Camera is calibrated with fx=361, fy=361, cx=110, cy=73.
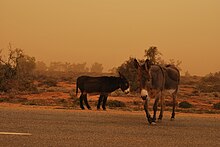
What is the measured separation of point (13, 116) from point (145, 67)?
160 inches

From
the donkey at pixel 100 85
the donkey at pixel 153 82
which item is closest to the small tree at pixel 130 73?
the donkey at pixel 100 85

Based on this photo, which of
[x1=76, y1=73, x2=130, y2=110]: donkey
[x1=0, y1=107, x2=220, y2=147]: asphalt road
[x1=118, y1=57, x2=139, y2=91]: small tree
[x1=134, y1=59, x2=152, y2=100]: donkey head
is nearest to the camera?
[x1=0, y1=107, x2=220, y2=147]: asphalt road

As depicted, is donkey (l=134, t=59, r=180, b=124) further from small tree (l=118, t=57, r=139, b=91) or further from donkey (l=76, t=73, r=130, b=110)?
small tree (l=118, t=57, r=139, b=91)

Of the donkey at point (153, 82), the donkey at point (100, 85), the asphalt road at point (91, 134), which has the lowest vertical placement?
the asphalt road at point (91, 134)

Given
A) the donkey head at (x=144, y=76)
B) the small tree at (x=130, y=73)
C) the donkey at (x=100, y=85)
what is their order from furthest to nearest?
the small tree at (x=130, y=73)
the donkey at (x=100, y=85)
the donkey head at (x=144, y=76)

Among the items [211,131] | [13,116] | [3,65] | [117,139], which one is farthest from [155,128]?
[3,65]

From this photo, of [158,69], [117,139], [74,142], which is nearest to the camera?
[74,142]

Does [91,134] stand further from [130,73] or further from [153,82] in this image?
[130,73]

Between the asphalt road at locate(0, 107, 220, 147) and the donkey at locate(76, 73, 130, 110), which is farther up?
the donkey at locate(76, 73, 130, 110)

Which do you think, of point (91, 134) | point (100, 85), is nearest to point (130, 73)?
point (100, 85)

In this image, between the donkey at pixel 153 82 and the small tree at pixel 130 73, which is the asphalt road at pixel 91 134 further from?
the small tree at pixel 130 73

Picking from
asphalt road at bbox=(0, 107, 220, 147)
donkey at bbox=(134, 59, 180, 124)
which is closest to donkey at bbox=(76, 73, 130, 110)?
donkey at bbox=(134, 59, 180, 124)

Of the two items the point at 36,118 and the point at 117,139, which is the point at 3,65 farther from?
the point at 117,139

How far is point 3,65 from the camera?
3081 cm
